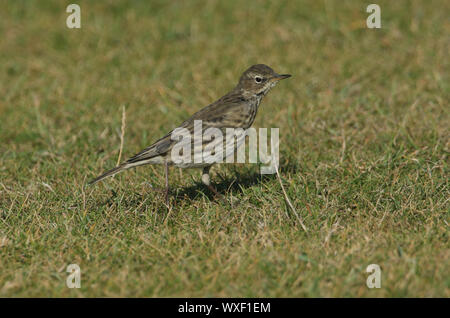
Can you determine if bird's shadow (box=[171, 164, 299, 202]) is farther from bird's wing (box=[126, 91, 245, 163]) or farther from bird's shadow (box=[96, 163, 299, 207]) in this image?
bird's wing (box=[126, 91, 245, 163])

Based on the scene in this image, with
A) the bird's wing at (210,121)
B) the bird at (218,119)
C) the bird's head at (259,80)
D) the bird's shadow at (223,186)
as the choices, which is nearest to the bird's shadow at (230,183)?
the bird's shadow at (223,186)

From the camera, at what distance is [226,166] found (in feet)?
24.0

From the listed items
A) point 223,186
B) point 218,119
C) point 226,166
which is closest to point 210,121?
point 218,119

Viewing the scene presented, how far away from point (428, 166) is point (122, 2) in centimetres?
731

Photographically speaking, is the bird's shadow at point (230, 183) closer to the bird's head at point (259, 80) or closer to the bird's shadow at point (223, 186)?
the bird's shadow at point (223, 186)

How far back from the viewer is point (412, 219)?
570cm

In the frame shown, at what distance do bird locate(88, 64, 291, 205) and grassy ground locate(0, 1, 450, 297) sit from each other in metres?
0.32

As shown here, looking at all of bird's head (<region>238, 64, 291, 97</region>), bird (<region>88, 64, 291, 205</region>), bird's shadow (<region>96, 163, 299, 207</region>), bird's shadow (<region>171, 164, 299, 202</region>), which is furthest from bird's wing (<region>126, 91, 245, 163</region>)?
bird's shadow (<region>171, 164, 299, 202</region>)

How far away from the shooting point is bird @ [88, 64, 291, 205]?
626 centimetres

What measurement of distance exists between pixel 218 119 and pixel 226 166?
3.22 feet

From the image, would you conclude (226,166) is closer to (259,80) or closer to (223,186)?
(223,186)

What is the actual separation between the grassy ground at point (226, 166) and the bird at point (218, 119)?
316 millimetres
